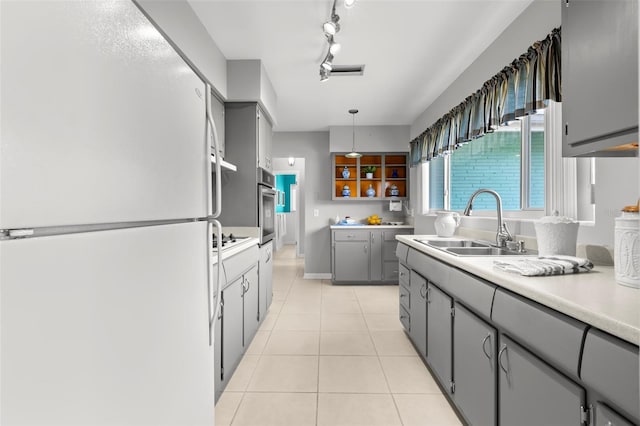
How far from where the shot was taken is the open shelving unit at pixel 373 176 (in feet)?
19.0

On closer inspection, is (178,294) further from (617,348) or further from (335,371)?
(335,371)

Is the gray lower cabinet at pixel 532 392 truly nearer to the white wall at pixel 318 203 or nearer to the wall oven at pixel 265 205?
the wall oven at pixel 265 205

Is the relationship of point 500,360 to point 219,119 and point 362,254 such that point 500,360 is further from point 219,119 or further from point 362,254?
point 362,254

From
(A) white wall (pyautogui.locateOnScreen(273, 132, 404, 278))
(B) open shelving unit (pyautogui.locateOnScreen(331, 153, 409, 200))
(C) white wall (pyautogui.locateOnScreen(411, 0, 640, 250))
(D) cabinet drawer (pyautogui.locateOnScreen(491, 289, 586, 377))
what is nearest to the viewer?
(D) cabinet drawer (pyautogui.locateOnScreen(491, 289, 586, 377))

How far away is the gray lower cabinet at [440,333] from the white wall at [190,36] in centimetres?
235

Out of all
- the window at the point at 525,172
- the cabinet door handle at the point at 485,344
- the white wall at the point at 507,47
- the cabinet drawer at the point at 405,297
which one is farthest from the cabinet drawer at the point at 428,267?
the white wall at the point at 507,47

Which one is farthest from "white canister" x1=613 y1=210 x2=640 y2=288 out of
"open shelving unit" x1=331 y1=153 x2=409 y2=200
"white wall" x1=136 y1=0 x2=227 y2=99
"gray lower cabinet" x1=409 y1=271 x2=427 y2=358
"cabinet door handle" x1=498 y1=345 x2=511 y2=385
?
"open shelving unit" x1=331 y1=153 x2=409 y2=200

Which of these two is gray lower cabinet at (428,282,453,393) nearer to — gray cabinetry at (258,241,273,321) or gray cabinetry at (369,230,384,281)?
gray cabinetry at (258,241,273,321)

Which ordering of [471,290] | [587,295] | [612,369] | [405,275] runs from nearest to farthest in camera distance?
[612,369]
[587,295]
[471,290]
[405,275]

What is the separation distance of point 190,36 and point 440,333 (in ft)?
8.69

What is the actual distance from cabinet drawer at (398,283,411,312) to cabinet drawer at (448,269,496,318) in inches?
40.2

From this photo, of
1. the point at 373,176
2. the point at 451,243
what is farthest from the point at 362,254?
the point at 451,243

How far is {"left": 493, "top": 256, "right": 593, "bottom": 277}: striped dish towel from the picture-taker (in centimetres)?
135

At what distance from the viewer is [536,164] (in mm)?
2545
